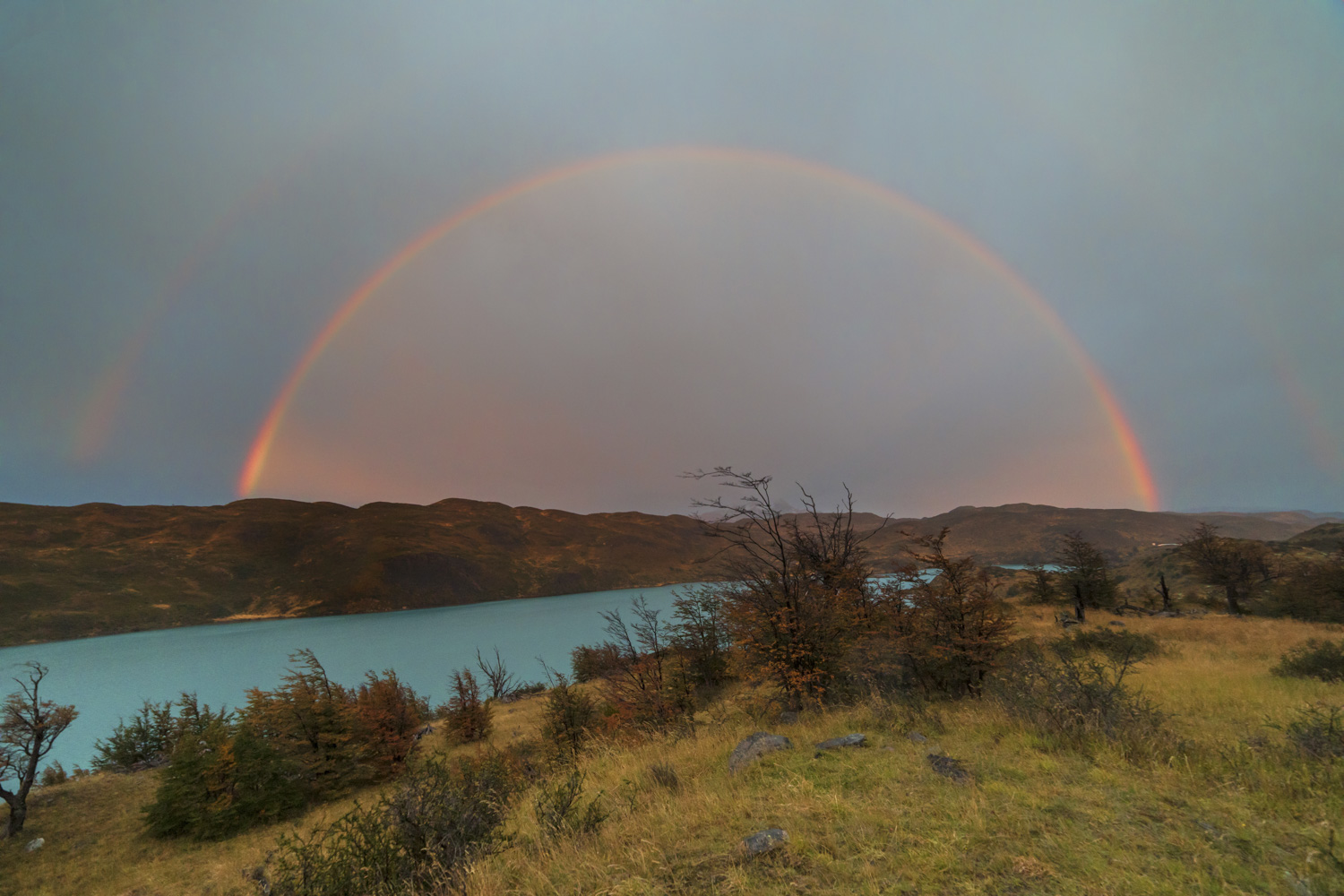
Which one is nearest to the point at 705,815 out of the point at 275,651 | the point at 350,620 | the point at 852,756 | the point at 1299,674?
the point at 852,756

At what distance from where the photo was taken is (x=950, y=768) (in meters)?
6.09

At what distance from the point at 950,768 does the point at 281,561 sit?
204244mm

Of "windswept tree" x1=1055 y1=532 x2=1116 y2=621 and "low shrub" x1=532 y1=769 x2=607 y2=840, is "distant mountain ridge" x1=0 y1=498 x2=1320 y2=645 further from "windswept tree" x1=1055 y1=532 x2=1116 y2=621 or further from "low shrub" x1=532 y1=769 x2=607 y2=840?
"low shrub" x1=532 y1=769 x2=607 y2=840

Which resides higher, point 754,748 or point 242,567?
point 754,748

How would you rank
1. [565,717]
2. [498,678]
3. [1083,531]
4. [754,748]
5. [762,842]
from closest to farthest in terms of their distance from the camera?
[762,842] < [754,748] < [565,717] < [498,678] < [1083,531]

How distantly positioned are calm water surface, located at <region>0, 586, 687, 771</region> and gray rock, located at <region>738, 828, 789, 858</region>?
97.7 feet

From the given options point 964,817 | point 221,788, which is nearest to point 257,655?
point 221,788

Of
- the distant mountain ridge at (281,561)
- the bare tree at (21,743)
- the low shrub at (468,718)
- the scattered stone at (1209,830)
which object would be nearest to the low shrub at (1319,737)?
the scattered stone at (1209,830)

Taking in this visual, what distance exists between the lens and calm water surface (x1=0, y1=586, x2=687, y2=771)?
172 ft

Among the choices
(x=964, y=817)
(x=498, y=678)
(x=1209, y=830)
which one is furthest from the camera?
(x=498, y=678)

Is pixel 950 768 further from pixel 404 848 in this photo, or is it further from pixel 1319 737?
pixel 404 848

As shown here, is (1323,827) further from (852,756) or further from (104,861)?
(104,861)

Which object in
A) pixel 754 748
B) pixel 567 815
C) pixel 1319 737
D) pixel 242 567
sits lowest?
pixel 242 567

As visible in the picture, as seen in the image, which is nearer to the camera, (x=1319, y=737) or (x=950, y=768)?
(x=1319, y=737)
